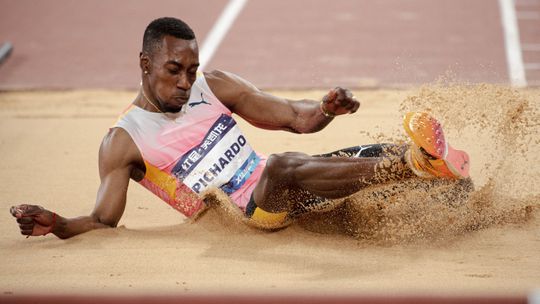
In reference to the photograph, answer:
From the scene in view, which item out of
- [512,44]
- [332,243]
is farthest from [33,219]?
[512,44]

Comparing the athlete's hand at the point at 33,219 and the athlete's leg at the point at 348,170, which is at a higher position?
the athlete's leg at the point at 348,170

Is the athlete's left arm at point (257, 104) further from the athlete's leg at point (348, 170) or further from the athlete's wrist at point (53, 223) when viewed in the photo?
the athlete's wrist at point (53, 223)

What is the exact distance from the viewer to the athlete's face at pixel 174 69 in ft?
16.5

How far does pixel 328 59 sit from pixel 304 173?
5.01 metres

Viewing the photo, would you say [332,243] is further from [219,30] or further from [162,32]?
[219,30]

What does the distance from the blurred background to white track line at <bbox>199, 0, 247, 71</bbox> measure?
0.04ft

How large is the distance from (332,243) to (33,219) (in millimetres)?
1581

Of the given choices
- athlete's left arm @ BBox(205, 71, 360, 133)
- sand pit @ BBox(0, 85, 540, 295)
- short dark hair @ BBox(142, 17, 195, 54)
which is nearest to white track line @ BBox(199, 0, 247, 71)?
sand pit @ BBox(0, 85, 540, 295)

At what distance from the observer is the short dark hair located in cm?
507

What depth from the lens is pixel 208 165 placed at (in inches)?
204

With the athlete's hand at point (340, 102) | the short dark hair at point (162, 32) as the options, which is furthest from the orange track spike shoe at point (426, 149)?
the short dark hair at point (162, 32)

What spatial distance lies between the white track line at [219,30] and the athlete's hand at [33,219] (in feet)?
15.5

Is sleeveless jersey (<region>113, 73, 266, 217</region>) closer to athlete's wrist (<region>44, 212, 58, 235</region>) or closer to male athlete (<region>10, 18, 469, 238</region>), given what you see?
male athlete (<region>10, 18, 469, 238</region>)

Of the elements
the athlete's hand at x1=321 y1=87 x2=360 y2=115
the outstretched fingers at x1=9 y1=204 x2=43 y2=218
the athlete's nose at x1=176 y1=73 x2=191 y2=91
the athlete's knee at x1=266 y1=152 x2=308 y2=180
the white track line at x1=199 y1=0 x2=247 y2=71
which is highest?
the athlete's hand at x1=321 y1=87 x2=360 y2=115
